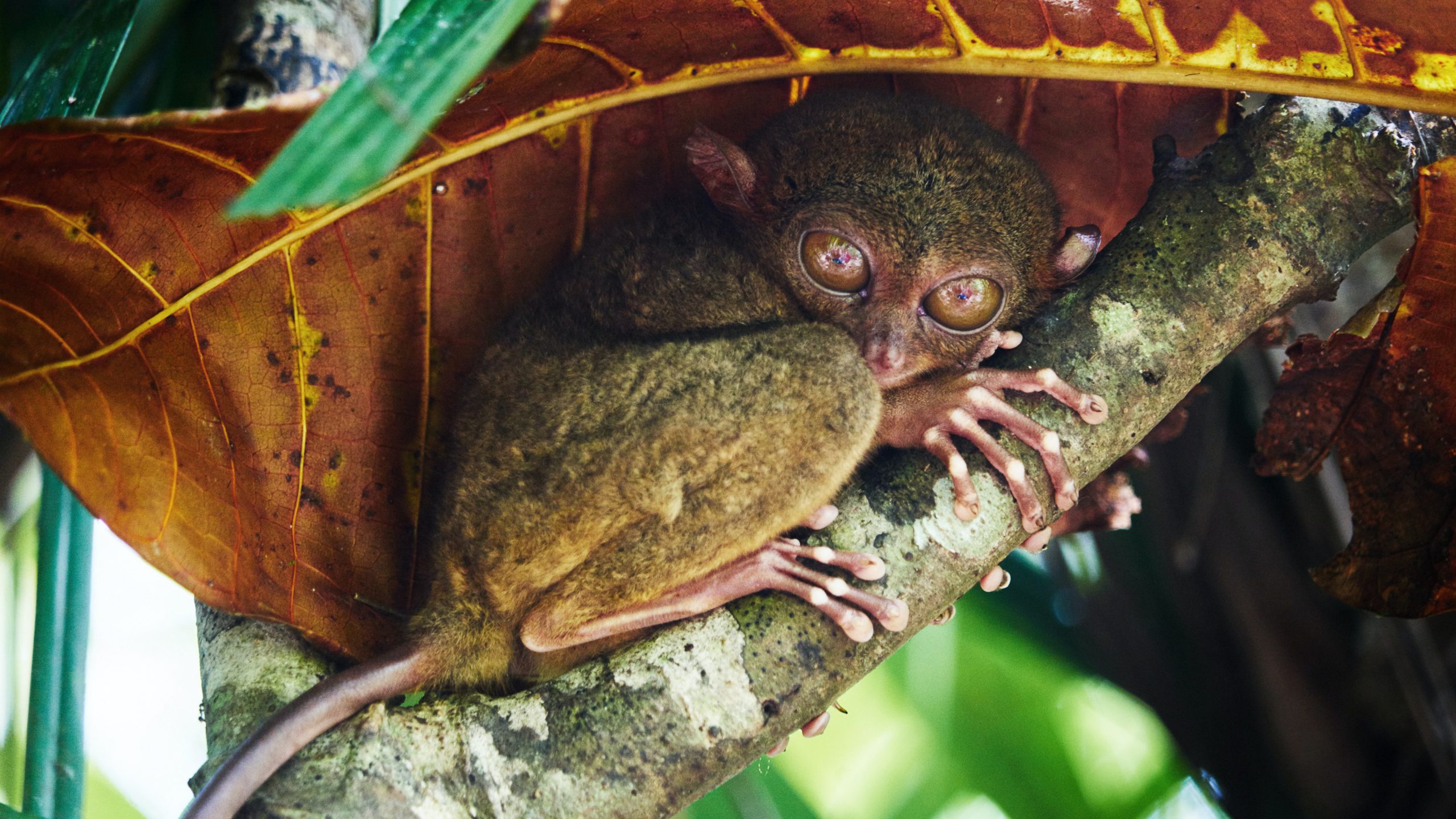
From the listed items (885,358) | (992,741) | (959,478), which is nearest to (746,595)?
(959,478)

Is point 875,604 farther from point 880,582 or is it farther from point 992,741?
point 992,741

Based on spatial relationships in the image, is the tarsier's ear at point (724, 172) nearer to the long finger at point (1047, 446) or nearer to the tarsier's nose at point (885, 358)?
the tarsier's nose at point (885, 358)

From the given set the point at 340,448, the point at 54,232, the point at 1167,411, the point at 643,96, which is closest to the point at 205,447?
the point at 340,448

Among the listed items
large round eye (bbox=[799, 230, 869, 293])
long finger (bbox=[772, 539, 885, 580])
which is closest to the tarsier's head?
large round eye (bbox=[799, 230, 869, 293])

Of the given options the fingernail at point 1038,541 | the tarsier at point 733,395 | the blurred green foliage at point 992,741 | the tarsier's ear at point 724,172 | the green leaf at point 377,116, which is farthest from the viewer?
the blurred green foliage at point 992,741

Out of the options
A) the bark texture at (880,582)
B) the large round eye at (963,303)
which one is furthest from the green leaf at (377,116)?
the large round eye at (963,303)

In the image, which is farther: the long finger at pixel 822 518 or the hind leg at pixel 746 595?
the long finger at pixel 822 518

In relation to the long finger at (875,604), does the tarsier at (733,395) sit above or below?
above

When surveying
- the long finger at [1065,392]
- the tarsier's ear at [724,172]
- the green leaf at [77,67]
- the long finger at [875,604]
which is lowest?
the long finger at [875,604]
